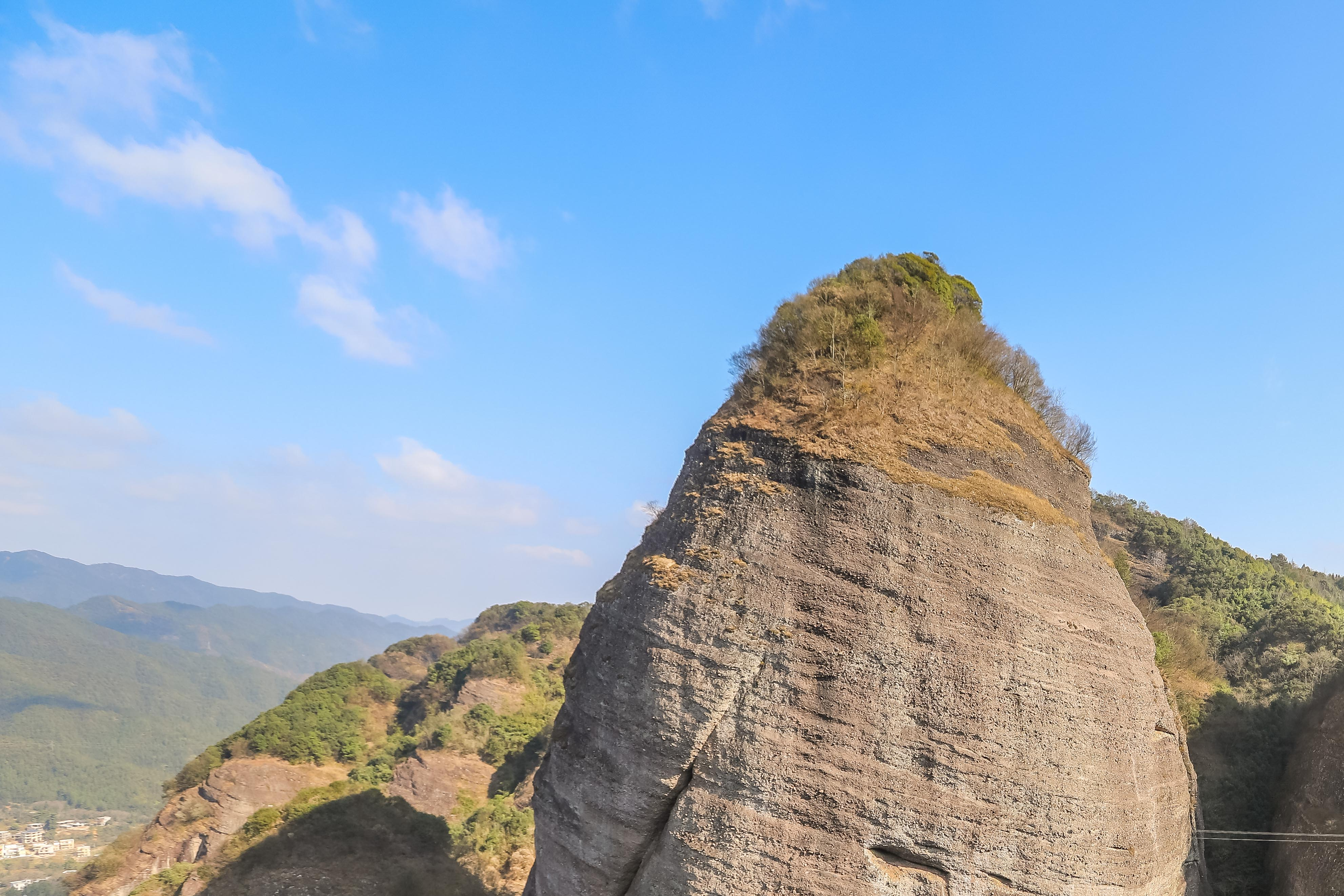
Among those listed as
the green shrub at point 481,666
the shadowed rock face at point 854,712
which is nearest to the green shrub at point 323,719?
the green shrub at point 481,666

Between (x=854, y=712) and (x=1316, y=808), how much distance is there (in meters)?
12.3

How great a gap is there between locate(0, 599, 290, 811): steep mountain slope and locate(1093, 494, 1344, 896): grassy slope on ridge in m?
141

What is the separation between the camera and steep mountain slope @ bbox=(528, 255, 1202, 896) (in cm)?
1015

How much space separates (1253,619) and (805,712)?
2665 cm

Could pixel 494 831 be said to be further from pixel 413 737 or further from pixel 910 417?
pixel 910 417

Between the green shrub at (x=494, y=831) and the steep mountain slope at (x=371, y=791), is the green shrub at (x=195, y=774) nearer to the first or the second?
the steep mountain slope at (x=371, y=791)

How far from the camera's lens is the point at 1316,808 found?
1498 centimetres

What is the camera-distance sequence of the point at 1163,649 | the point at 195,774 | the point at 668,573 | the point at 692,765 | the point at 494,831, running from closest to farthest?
the point at 692,765, the point at 668,573, the point at 1163,649, the point at 494,831, the point at 195,774

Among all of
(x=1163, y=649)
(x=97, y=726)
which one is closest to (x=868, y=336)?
(x=1163, y=649)

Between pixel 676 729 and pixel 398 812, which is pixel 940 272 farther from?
pixel 398 812

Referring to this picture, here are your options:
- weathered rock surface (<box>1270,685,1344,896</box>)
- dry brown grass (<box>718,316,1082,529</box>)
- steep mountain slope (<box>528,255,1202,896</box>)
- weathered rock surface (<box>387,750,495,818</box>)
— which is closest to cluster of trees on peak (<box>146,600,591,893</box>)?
weathered rock surface (<box>387,750,495,818</box>)

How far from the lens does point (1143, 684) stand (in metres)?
12.7

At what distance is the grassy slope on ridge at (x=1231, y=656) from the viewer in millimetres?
16781

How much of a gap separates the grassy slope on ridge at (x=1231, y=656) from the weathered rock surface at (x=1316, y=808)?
585mm
